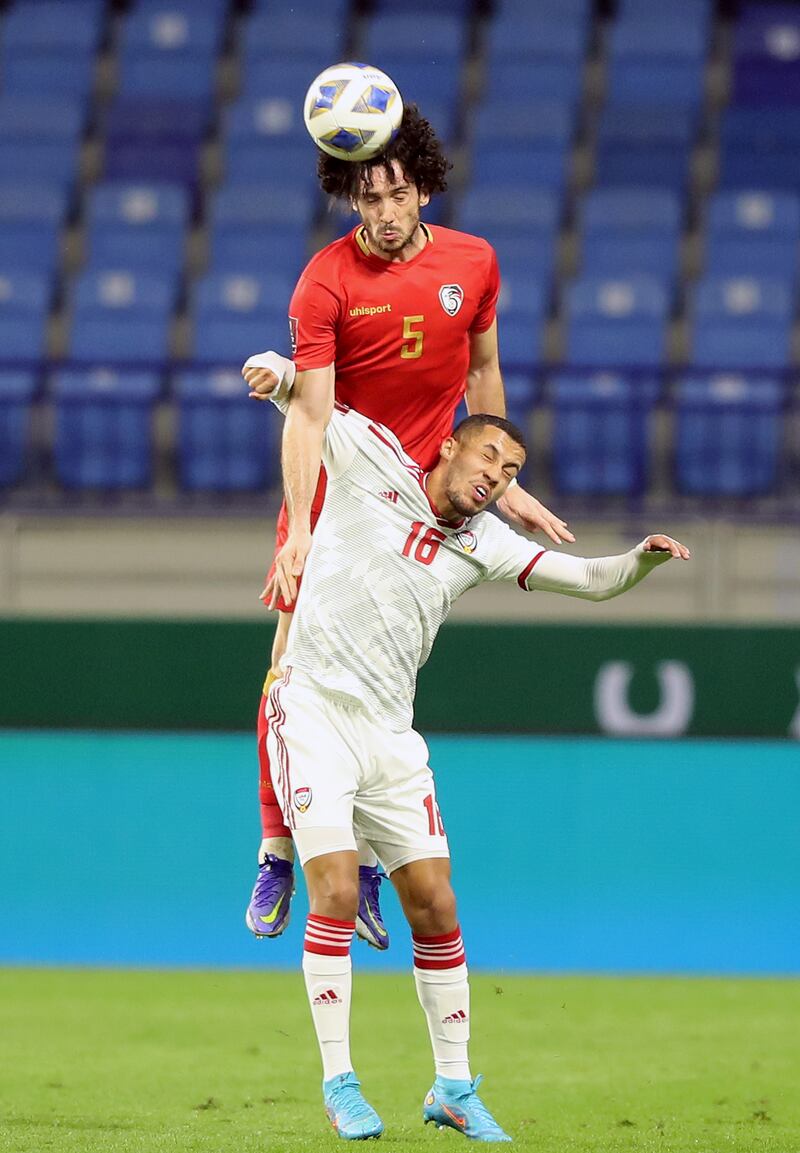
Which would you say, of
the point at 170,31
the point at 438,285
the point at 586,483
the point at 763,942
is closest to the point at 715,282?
the point at 586,483

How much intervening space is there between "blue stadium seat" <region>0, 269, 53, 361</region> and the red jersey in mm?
10480

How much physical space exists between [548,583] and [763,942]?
3.87 metres

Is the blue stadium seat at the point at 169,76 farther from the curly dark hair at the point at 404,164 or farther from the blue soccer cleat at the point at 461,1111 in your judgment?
the blue soccer cleat at the point at 461,1111

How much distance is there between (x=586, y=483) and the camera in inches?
576

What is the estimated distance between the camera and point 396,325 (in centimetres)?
543

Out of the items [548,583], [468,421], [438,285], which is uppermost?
[438,285]

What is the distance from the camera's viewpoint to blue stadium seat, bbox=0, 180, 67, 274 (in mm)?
16375

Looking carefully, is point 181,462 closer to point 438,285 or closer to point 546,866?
point 546,866

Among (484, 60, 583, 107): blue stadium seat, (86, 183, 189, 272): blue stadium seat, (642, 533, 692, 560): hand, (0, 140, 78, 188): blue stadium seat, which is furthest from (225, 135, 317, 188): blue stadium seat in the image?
(642, 533, 692, 560): hand

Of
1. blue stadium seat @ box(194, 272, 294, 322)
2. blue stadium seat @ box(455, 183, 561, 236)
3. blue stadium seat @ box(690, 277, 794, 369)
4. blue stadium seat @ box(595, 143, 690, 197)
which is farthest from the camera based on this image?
blue stadium seat @ box(595, 143, 690, 197)

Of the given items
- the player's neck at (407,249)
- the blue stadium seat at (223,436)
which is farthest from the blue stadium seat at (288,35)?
the player's neck at (407,249)

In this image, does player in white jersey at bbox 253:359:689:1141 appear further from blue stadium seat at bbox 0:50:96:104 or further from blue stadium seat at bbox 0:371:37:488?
blue stadium seat at bbox 0:50:96:104

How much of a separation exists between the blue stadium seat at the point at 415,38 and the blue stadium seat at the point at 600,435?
433 centimetres

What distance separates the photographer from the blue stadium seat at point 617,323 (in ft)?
50.6
